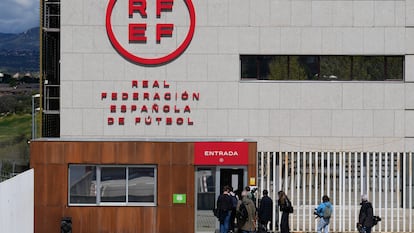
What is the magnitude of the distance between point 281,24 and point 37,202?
451 inches

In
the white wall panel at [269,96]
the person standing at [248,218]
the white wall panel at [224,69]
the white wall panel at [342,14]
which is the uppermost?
the white wall panel at [342,14]

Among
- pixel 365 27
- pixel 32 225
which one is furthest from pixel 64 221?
pixel 365 27

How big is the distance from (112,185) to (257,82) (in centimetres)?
697

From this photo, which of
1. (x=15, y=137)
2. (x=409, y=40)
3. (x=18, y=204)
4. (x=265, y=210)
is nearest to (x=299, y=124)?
(x=409, y=40)

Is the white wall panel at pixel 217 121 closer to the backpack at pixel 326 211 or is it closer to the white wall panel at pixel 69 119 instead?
the white wall panel at pixel 69 119

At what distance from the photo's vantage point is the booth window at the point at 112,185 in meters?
29.3

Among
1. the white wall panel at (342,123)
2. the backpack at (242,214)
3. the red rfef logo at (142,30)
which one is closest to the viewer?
the backpack at (242,214)

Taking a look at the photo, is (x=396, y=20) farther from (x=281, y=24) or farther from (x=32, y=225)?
(x=32, y=225)

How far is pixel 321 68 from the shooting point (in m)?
32.0

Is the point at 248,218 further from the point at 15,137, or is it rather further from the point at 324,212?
the point at 15,137

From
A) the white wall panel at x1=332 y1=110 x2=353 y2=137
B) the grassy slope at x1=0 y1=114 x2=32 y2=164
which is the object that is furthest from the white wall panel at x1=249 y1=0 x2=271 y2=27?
the grassy slope at x1=0 y1=114 x2=32 y2=164

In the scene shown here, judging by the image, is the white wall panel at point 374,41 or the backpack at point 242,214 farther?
the white wall panel at point 374,41

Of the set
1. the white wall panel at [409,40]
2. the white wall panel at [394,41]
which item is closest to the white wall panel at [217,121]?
the white wall panel at [394,41]

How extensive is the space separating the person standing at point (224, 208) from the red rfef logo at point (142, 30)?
686 centimetres
